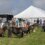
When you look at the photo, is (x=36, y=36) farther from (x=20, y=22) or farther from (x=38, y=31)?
(x=20, y=22)

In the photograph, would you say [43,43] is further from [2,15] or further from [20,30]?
[2,15]

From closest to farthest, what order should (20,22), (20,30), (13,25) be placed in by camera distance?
1. (20,30)
2. (13,25)
3. (20,22)

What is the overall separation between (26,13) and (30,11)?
17.1 inches

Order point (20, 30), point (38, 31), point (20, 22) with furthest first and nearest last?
point (20, 22) → point (20, 30) → point (38, 31)

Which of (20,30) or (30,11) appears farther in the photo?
(30,11)

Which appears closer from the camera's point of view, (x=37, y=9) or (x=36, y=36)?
(x=36, y=36)

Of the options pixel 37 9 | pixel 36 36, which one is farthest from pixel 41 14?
pixel 36 36

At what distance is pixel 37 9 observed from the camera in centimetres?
1908

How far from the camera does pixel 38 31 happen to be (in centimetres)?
479

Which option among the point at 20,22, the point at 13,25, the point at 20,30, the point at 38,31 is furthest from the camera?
the point at 20,22

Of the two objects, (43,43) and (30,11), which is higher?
(30,11)

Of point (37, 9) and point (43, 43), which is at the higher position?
point (37, 9)

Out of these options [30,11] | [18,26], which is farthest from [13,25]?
[30,11]

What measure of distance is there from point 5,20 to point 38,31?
15.8 m
